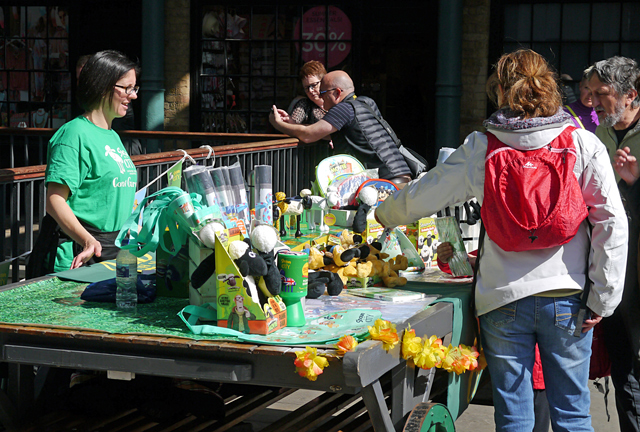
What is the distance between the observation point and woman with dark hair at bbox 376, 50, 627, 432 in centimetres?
250

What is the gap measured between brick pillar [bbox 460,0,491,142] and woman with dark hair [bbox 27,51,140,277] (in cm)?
716

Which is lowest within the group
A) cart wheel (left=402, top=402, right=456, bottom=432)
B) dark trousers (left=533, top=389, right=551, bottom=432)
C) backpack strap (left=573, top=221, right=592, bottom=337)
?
dark trousers (left=533, top=389, right=551, bottom=432)

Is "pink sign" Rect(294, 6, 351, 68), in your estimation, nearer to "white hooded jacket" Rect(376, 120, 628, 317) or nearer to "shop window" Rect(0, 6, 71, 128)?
"shop window" Rect(0, 6, 71, 128)

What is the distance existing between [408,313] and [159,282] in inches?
36.3

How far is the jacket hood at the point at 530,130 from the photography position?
2.51 m

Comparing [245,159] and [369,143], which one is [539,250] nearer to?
[369,143]

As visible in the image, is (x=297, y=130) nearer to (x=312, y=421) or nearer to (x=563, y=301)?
(x=312, y=421)

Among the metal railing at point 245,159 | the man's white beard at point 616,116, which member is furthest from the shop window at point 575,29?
the man's white beard at point 616,116

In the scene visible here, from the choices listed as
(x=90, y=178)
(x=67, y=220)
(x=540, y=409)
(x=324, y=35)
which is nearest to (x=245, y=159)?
(x=90, y=178)

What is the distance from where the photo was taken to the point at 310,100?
6895mm

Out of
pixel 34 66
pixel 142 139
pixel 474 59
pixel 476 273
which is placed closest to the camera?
pixel 476 273

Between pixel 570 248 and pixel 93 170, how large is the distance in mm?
1989

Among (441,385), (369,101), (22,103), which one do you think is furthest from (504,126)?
(22,103)

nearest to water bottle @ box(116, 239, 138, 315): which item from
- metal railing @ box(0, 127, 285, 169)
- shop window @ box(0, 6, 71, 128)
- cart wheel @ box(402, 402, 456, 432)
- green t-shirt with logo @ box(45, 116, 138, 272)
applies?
green t-shirt with logo @ box(45, 116, 138, 272)
